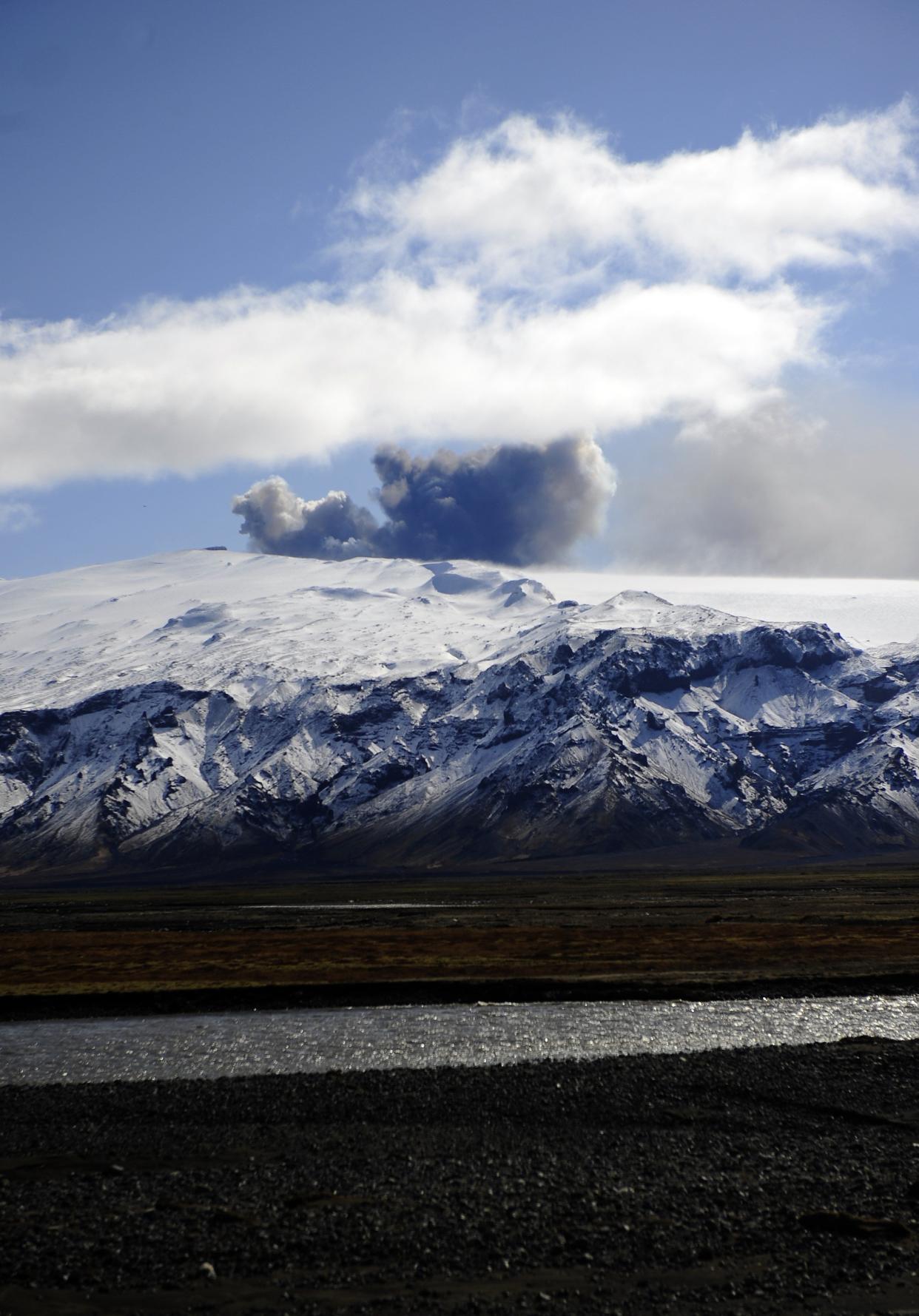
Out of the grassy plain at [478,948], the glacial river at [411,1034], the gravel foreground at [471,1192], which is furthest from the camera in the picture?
the grassy plain at [478,948]

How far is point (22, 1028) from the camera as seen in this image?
63438mm

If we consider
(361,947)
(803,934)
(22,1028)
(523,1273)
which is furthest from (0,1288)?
(803,934)

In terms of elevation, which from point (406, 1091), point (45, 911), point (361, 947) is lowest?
point (45, 911)

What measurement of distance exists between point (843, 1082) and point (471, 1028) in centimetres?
2115

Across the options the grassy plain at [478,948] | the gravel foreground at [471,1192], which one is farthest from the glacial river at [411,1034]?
the grassy plain at [478,948]

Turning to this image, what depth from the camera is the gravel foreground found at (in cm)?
2500

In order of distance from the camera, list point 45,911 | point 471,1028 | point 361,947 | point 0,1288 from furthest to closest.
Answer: point 45,911 < point 361,947 < point 471,1028 < point 0,1288

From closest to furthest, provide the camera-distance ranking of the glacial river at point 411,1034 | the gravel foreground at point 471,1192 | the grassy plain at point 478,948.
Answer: the gravel foreground at point 471,1192, the glacial river at point 411,1034, the grassy plain at point 478,948

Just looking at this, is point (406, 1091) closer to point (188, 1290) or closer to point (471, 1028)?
point (471, 1028)

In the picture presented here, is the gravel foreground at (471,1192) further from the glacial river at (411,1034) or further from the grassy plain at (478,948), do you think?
the grassy plain at (478,948)

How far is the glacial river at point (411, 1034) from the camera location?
50.7m

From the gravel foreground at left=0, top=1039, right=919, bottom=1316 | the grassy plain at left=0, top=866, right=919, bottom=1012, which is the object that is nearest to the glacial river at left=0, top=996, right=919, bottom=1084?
the gravel foreground at left=0, top=1039, right=919, bottom=1316

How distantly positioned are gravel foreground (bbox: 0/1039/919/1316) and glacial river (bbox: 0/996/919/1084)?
14.1 feet

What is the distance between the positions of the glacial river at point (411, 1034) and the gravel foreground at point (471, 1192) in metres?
4.29
